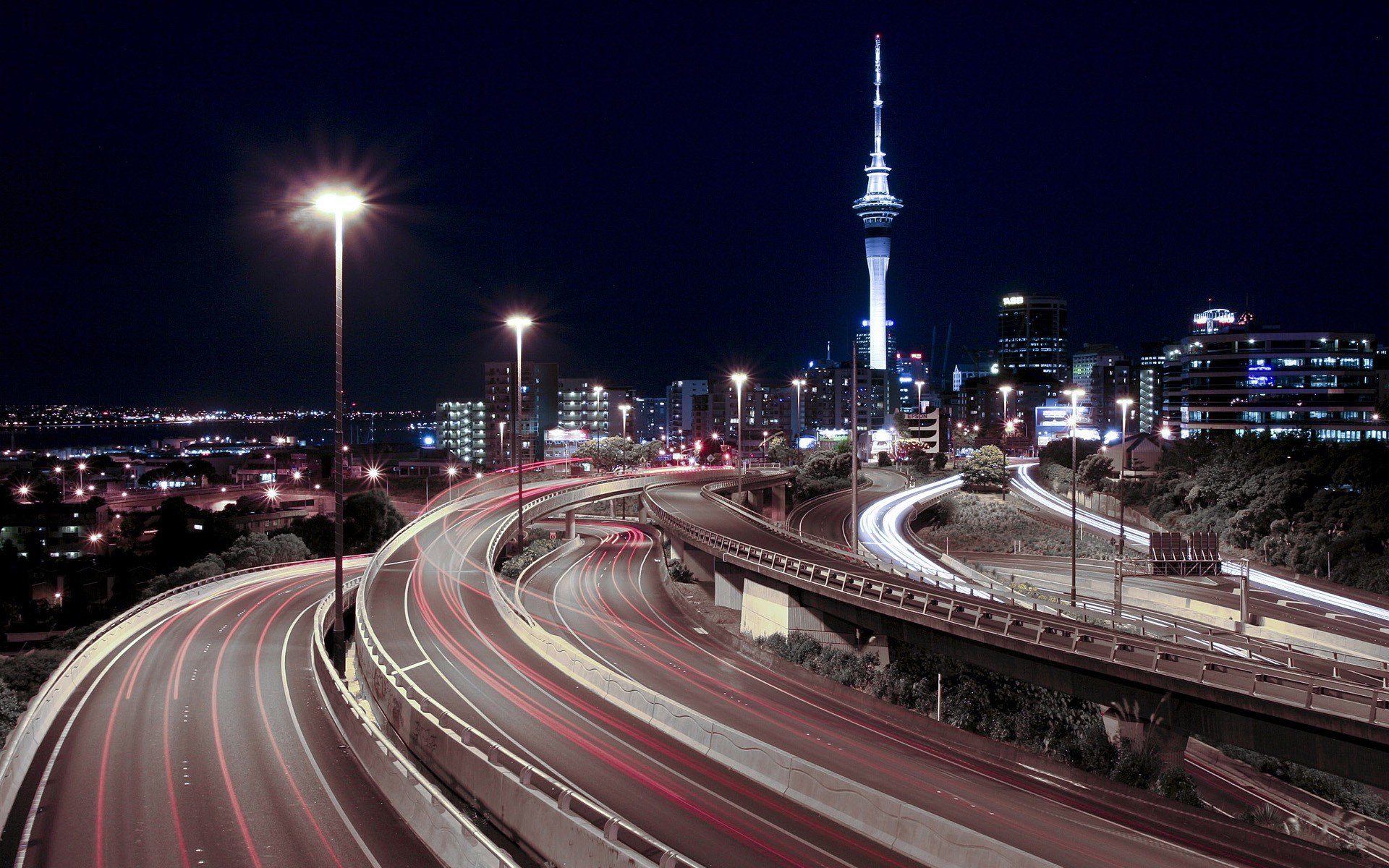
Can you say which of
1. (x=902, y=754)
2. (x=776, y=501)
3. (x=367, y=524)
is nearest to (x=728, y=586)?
(x=902, y=754)

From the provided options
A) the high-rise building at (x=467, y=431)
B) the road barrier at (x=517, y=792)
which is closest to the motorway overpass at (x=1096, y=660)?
the road barrier at (x=517, y=792)

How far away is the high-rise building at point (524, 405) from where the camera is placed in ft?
594

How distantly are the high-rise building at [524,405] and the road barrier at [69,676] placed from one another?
13168 centimetres

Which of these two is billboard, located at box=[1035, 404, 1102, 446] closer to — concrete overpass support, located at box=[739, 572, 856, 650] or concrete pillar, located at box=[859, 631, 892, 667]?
concrete overpass support, located at box=[739, 572, 856, 650]

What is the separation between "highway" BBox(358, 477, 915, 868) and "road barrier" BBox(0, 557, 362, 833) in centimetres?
755

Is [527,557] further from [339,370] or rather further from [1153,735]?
[1153,735]

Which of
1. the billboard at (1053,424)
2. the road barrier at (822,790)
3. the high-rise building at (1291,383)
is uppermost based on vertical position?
the high-rise building at (1291,383)

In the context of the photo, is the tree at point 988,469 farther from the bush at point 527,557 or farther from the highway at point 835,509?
the bush at point 527,557

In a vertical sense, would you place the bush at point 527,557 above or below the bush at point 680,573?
below

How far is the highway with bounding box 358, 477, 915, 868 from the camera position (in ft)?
46.2

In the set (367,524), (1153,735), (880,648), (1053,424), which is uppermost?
(1053,424)

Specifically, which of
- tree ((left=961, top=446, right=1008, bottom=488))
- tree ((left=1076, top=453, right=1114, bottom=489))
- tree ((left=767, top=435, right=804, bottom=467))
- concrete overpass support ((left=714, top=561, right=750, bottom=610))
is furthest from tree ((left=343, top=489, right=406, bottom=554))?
tree ((left=1076, top=453, right=1114, bottom=489))

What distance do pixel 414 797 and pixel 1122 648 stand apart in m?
15.4

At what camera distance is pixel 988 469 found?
8362cm
